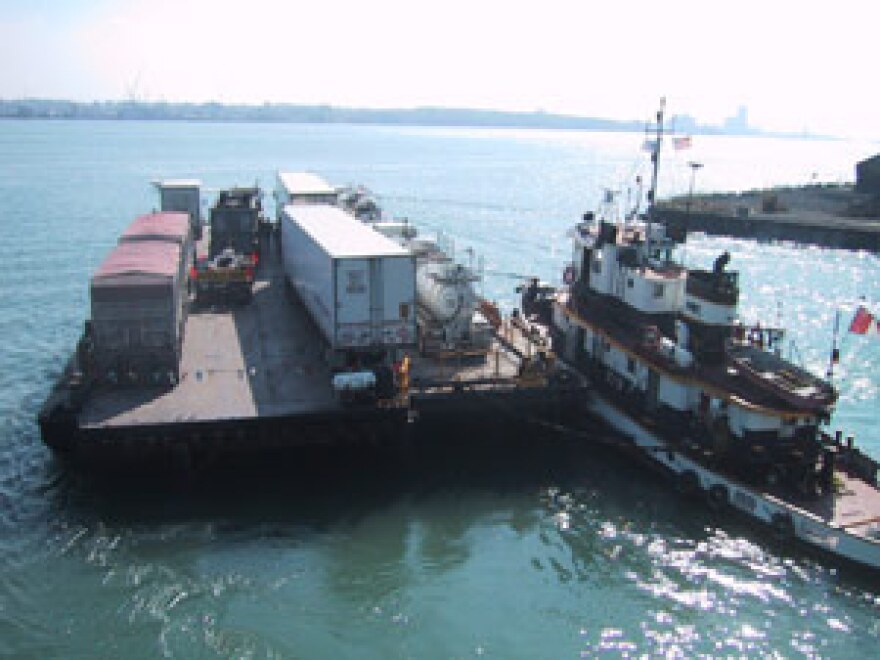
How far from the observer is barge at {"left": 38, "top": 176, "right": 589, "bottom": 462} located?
26.9 metres

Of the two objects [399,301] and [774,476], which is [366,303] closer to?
[399,301]

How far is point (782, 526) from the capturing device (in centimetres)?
2455

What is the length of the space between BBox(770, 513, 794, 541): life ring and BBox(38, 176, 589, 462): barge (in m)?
9.01

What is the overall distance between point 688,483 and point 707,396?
3118 millimetres

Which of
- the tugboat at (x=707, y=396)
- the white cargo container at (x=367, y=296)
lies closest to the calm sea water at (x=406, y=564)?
the tugboat at (x=707, y=396)

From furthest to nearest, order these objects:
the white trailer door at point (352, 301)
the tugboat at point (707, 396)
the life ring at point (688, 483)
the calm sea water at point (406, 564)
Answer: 1. the white trailer door at point (352, 301)
2. the life ring at point (688, 483)
3. the tugboat at point (707, 396)
4. the calm sea water at point (406, 564)

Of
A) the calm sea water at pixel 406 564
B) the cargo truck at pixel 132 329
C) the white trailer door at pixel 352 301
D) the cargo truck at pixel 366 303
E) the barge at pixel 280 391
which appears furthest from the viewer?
the cargo truck at pixel 366 303

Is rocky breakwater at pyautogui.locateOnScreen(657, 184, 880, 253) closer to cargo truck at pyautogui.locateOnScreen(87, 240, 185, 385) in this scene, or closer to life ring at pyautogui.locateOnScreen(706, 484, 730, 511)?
life ring at pyautogui.locateOnScreen(706, 484, 730, 511)

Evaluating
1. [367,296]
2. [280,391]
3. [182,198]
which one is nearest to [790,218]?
[182,198]

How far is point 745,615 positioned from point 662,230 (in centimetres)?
1643

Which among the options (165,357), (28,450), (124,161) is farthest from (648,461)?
(124,161)

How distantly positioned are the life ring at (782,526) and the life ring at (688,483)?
298 cm

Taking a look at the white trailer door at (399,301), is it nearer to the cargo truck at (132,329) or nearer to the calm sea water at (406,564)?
the calm sea water at (406,564)

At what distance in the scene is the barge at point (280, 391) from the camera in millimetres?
26859
